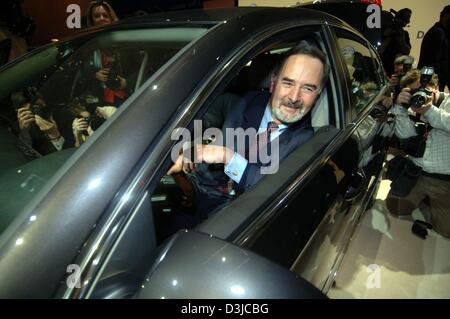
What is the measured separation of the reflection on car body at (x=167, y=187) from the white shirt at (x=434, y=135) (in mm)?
887

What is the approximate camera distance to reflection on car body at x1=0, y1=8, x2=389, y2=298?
0.65m

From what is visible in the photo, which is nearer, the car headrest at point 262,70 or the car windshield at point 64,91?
the car windshield at point 64,91

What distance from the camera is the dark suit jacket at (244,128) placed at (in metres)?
1.32

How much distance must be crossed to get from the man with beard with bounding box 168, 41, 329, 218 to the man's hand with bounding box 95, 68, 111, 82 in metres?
0.40

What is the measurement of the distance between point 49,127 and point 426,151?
2347 millimetres

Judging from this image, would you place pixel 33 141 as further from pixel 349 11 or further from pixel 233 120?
pixel 349 11

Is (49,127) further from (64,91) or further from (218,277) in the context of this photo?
(218,277)

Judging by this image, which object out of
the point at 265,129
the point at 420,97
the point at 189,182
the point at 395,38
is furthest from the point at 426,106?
the point at 395,38

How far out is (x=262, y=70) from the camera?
1.83 meters

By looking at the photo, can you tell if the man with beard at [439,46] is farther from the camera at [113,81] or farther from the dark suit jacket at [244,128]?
the camera at [113,81]

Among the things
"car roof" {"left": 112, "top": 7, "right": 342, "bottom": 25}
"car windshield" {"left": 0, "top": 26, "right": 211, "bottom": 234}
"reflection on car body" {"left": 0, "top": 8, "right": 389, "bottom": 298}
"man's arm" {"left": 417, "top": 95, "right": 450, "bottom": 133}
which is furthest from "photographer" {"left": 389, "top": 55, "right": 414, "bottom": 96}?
"car windshield" {"left": 0, "top": 26, "right": 211, "bottom": 234}

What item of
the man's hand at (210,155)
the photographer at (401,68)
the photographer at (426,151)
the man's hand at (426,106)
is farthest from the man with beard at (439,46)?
the man's hand at (210,155)

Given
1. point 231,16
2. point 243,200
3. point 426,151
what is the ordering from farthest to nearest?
point 426,151, point 231,16, point 243,200
